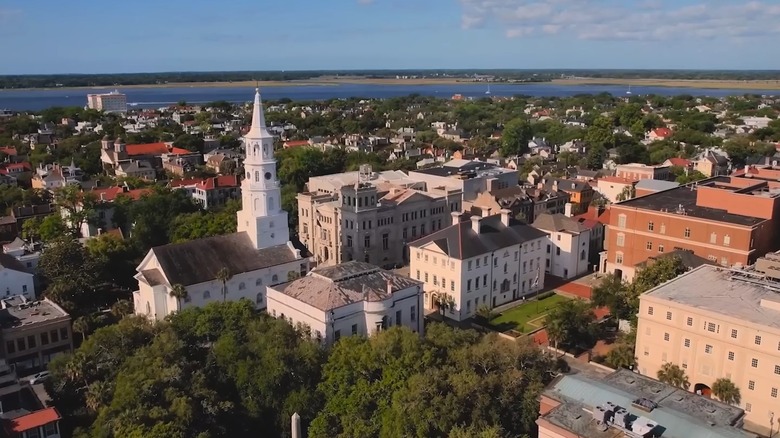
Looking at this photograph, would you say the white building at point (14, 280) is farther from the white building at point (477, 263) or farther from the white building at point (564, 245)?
the white building at point (564, 245)

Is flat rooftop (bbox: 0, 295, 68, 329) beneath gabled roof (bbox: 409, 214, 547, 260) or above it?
beneath

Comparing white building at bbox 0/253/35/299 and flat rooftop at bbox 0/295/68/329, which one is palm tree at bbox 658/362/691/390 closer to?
flat rooftop at bbox 0/295/68/329

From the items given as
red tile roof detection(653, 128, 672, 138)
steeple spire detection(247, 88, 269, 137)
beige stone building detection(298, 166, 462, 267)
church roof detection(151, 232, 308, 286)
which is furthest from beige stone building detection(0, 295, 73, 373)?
red tile roof detection(653, 128, 672, 138)

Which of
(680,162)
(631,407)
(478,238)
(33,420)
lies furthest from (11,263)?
(680,162)

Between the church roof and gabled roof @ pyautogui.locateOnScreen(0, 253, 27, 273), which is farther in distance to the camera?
gabled roof @ pyautogui.locateOnScreen(0, 253, 27, 273)

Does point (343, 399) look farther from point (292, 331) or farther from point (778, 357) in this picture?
point (778, 357)

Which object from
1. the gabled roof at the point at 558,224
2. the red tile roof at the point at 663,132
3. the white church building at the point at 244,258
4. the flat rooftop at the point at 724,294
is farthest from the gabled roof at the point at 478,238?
the red tile roof at the point at 663,132

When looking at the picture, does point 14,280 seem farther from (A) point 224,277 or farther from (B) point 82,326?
(A) point 224,277
